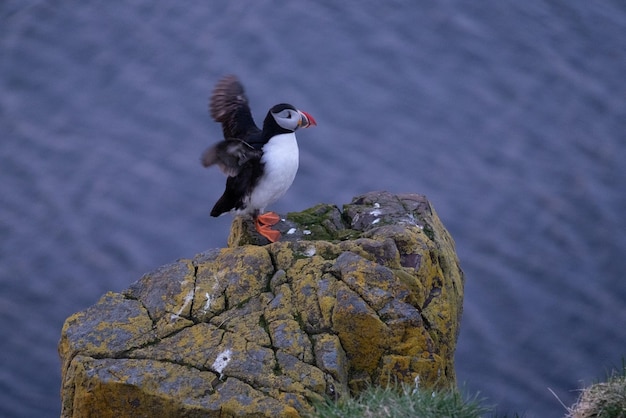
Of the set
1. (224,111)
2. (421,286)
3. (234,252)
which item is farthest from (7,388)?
(421,286)

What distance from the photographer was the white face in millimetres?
6535

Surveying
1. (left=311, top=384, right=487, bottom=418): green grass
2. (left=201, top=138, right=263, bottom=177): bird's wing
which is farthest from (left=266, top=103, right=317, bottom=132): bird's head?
(left=311, top=384, right=487, bottom=418): green grass

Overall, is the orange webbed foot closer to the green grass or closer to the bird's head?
the bird's head

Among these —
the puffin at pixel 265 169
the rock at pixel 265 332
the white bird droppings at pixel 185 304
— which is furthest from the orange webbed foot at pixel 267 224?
the white bird droppings at pixel 185 304

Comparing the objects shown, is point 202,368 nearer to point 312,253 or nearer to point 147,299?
point 147,299

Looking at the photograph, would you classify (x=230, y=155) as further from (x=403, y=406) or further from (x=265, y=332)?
(x=403, y=406)

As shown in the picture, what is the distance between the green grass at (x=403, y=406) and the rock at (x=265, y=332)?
394 millimetres

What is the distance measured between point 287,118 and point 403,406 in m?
2.93

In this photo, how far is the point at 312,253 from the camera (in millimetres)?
5430

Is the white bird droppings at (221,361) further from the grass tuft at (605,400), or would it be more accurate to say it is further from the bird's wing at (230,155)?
the grass tuft at (605,400)

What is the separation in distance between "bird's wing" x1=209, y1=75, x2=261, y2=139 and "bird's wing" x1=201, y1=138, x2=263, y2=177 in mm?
541

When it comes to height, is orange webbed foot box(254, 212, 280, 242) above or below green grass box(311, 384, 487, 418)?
below

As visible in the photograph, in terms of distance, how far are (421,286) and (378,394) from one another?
121 centimetres

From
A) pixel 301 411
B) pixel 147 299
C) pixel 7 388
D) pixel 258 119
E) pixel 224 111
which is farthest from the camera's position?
pixel 258 119
